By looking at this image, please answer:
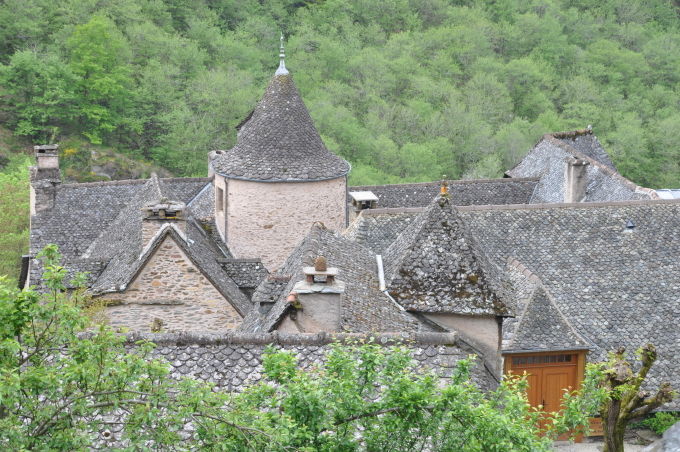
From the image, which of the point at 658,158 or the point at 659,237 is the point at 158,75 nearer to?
the point at 658,158

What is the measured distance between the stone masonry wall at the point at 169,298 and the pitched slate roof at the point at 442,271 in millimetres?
5144

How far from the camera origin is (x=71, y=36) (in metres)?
71.8

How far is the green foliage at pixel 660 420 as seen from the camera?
81.0 ft

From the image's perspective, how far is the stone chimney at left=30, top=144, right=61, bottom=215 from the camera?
32531 millimetres

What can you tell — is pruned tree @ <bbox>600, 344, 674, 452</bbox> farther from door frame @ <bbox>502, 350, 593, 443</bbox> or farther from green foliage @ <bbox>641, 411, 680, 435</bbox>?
green foliage @ <bbox>641, 411, 680, 435</bbox>

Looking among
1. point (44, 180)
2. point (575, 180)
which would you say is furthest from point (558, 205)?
point (44, 180)

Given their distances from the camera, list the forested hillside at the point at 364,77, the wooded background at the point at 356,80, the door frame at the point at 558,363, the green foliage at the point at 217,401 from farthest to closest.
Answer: the forested hillside at the point at 364,77 < the wooded background at the point at 356,80 < the door frame at the point at 558,363 < the green foliage at the point at 217,401

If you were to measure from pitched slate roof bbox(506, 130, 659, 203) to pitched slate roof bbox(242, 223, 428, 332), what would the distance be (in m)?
19.4

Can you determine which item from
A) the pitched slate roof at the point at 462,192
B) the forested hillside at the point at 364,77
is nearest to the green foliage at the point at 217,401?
the pitched slate roof at the point at 462,192

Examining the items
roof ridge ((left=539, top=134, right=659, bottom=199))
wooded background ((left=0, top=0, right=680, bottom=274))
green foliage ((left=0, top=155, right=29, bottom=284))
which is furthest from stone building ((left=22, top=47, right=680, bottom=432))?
wooded background ((left=0, top=0, right=680, bottom=274))

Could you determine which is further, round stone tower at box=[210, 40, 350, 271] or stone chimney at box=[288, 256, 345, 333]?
round stone tower at box=[210, 40, 350, 271]

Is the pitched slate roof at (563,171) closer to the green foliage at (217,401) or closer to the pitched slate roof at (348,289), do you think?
the pitched slate roof at (348,289)

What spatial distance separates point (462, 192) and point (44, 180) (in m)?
16.0

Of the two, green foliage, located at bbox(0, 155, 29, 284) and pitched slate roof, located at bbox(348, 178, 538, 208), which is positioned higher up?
pitched slate roof, located at bbox(348, 178, 538, 208)
